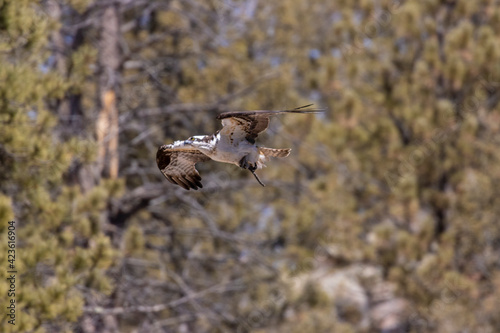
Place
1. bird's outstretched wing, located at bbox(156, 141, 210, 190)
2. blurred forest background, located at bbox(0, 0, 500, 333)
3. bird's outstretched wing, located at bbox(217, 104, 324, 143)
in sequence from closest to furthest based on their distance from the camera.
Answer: bird's outstretched wing, located at bbox(217, 104, 324, 143) < bird's outstretched wing, located at bbox(156, 141, 210, 190) < blurred forest background, located at bbox(0, 0, 500, 333)

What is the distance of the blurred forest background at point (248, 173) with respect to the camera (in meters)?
7.15

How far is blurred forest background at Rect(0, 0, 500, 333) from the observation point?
715 cm

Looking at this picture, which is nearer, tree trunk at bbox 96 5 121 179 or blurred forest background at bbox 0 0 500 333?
blurred forest background at bbox 0 0 500 333

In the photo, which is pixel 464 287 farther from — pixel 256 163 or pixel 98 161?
pixel 256 163

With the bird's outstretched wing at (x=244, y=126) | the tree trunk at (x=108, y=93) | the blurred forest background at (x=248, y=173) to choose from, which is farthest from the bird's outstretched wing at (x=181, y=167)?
the tree trunk at (x=108, y=93)

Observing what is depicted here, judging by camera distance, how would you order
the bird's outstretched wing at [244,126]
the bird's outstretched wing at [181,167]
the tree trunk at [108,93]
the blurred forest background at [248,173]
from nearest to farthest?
the bird's outstretched wing at [244,126] < the bird's outstretched wing at [181,167] < the blurred forest background at [248,173] < the tree trunk at [108,93]

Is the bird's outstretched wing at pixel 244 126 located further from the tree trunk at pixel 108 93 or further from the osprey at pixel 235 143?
the tree trunk at pixel 108 93

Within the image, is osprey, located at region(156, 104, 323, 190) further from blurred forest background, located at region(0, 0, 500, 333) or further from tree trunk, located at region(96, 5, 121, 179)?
tree trunk, located at region(96, 5, 121, 179)

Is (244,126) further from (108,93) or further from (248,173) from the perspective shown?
(248,173)

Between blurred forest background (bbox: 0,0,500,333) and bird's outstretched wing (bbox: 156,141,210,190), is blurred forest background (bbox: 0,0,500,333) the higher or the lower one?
the higher one

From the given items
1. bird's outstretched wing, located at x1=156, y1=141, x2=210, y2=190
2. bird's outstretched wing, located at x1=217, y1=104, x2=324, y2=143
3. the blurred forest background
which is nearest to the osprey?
bird's outstretched wing, located at x1=217, y1=104, x2=324, y2=143

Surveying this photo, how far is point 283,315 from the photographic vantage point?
10.6 metres

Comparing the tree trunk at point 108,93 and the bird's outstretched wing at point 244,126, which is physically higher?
the tree trunk at point 108,93

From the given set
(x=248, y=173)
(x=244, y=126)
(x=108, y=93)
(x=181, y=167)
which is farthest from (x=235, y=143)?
(x=248, y=173)
